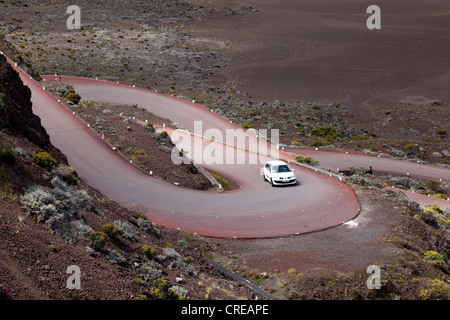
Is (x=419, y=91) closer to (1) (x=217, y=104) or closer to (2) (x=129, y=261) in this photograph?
(1) (x=217, y=104)

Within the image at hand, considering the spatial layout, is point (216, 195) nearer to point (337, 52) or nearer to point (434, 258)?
point (434, 258)

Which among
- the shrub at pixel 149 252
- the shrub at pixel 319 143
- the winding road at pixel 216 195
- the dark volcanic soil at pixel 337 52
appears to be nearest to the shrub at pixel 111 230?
the shrub at pixel 149 252

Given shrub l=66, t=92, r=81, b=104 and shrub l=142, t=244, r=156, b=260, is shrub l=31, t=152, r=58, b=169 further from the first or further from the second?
shrub l=66, t=92, r=81, b=104

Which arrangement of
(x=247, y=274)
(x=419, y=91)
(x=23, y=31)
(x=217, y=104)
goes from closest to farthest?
(x=247, y=274)
(x=217, y=104)
(x=419, y=91)
(x=23, y=31)

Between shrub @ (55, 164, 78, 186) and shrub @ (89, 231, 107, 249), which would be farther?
shrub @ (55, 164, 78, 186)

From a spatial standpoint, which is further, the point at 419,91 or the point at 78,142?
the point at 419,91
